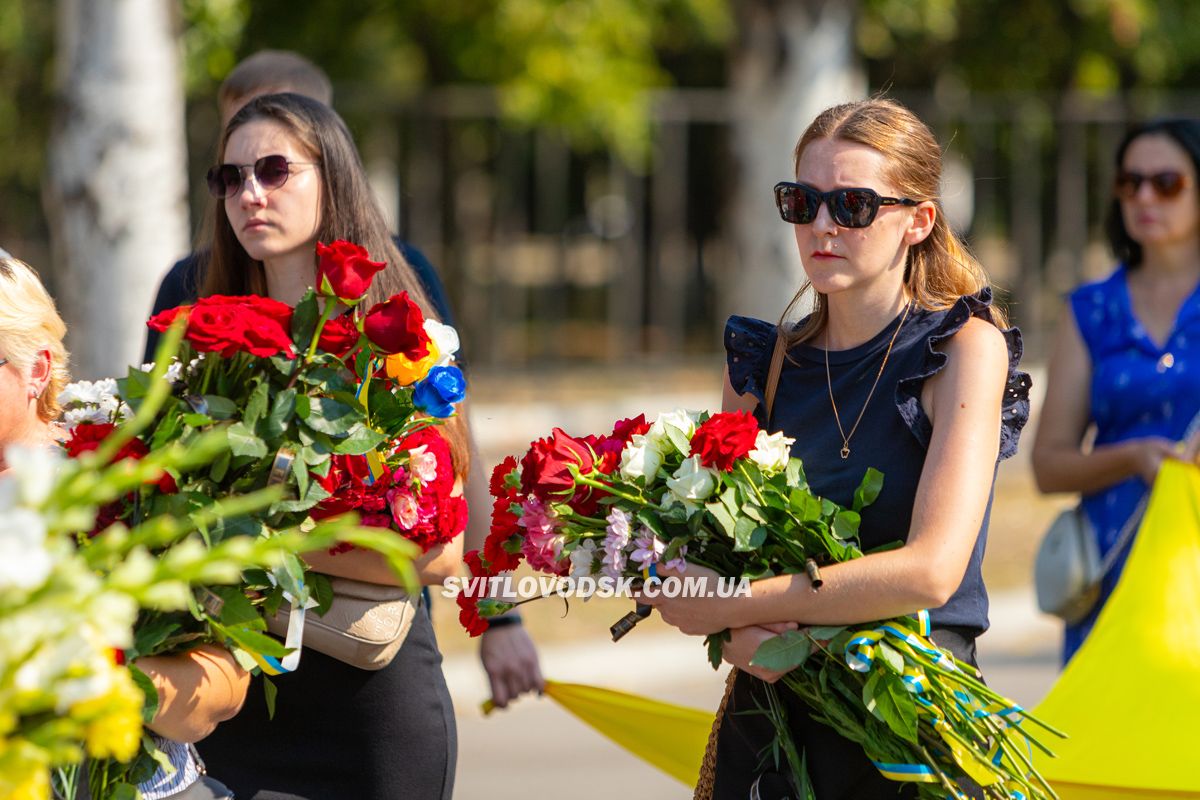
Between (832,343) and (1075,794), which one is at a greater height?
(832,343)

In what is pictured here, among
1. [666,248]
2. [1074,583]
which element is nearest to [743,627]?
[1074,583]

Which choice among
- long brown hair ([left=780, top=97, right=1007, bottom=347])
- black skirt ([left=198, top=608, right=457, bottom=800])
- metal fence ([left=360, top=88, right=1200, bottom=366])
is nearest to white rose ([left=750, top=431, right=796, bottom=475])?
long brown hair ([left=780, top=97, right=1007, bottom=347])

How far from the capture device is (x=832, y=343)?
9.96 feet

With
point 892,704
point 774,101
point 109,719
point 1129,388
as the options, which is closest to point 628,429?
point 892,704

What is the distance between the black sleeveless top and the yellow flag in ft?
2.52

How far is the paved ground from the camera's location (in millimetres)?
6348

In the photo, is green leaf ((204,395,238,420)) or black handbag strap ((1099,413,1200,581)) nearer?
green leaf ((204,395,238,420))

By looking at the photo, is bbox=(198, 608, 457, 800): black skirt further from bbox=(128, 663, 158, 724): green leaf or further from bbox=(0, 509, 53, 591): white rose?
bbox=(0, 509, 53, 591): white rose

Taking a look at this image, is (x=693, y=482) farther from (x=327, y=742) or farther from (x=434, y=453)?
(x=327, y=742)

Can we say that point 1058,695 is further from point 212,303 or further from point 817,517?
point 212,303

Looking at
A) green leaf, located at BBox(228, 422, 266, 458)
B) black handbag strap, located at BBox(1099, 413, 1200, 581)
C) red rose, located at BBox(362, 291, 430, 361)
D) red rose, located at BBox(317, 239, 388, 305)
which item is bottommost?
black handbag strap, located at BBox(1099, 413, 1200, 581)

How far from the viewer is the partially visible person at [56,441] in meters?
2.51

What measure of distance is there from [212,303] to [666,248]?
11953 millimetres

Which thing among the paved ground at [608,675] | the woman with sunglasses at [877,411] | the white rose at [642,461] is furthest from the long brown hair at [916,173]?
the paved ground at [608,675]
